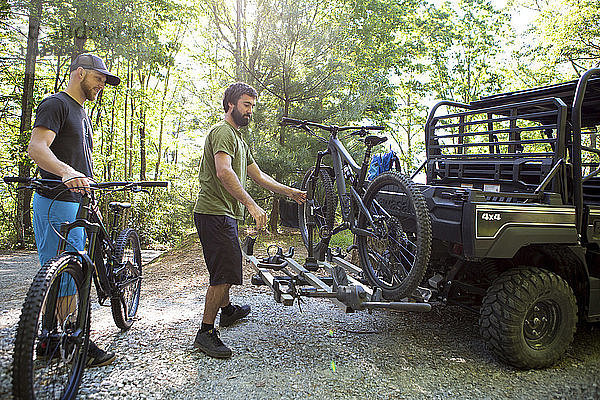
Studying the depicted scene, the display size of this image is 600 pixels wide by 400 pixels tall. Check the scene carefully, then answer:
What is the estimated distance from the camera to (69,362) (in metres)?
2.90

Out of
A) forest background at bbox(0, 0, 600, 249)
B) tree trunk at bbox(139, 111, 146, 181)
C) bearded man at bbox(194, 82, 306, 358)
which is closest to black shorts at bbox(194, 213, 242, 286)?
bearded man at bbox(194, 82, 306, 358)

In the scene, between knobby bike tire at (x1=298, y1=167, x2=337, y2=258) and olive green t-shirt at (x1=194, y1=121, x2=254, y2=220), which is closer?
olive green t-shirt at (x1=194, y1=121, x2=254, y2=220)

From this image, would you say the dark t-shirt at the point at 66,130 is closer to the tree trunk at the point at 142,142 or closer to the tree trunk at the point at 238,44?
the tree trunk at the point at 238,44

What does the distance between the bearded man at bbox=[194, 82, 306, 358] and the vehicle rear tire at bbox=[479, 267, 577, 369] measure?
188 centimetres

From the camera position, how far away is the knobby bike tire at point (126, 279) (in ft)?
12.6

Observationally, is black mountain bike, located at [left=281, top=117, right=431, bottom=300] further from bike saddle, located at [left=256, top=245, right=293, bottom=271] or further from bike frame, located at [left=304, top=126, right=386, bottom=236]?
bike saddle, located at [left=256, top=245, right=293, bottom=271]

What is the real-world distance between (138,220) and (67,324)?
1045 cm

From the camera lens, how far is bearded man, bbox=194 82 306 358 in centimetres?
365

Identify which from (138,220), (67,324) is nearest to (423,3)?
(138,220)

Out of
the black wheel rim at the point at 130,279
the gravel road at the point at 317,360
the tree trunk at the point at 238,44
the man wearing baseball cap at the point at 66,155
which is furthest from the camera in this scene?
the tree trunk at the point at 238,44

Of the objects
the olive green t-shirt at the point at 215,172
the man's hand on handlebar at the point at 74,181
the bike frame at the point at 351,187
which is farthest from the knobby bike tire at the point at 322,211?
the man's hand on handlebar at the point at 74,181

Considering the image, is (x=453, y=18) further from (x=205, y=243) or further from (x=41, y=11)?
(x=205, y=243)

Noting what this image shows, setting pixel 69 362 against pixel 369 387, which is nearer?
pixel 69 362

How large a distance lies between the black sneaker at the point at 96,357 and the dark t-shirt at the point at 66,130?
1.03m
